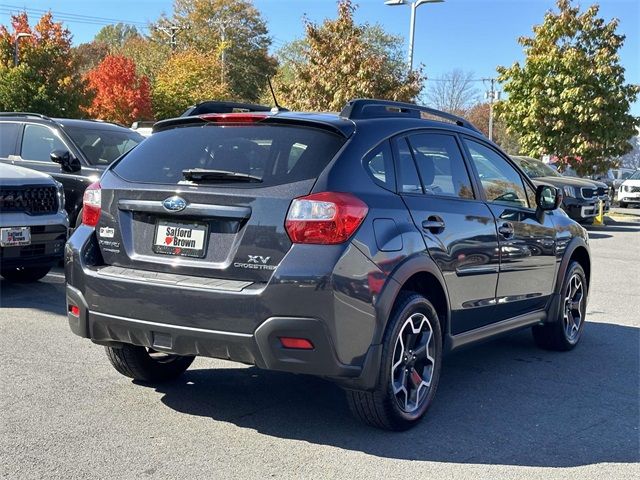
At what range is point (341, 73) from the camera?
900 inches

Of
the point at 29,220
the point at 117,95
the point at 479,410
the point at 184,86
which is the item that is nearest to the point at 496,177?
→ the point at 479,410

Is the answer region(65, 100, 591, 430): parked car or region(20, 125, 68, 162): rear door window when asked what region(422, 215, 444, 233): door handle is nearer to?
region(65, 100, 591, 430): parked car

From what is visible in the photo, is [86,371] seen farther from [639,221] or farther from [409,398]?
[639,221]

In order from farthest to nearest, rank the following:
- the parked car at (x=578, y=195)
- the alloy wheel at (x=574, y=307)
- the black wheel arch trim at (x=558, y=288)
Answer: the parked car at (x=578, y=195) → the alloy wheel at (x=574, y=307) → the black wheel arch trim at (x=558, y=288)

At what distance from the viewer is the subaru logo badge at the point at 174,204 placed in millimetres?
4094

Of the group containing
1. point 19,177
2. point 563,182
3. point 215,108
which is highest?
point 215,108

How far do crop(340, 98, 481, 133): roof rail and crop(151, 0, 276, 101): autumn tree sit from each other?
182ft

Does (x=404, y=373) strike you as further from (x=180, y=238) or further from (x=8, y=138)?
(x=8, y=138)

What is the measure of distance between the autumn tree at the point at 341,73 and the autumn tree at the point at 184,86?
1978 cm

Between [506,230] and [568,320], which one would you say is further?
[568,320]

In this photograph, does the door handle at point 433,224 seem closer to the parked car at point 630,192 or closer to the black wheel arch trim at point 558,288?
the black wheel arch trim at point 558,288

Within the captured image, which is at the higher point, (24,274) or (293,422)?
(293,422)

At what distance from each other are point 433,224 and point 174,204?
1500 mm

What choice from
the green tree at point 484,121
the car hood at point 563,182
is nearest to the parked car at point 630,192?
the car hood at point 563,182
